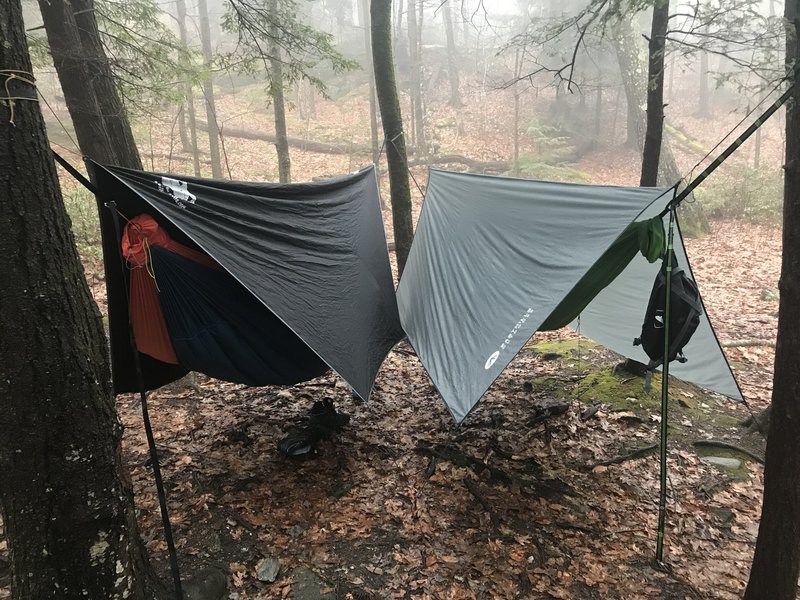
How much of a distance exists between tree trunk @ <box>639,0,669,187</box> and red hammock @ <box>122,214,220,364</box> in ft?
12.1

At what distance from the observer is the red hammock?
8.38 ft

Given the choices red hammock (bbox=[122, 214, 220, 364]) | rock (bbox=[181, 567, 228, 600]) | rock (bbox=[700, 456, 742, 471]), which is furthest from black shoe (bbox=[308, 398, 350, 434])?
rock (bbox=[700, 456, 742, 471])

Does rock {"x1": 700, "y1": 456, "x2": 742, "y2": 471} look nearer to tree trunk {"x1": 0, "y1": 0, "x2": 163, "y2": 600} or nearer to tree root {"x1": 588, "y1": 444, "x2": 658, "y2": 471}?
tree root {"x1": 588, "y1": 444, "x2": 658, "y2": 471}

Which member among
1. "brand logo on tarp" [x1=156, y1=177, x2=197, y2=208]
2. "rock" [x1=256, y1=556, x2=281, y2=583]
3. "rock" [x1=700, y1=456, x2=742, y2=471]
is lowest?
"rock" [x1=700, y1=456, x2=742, y2=471]

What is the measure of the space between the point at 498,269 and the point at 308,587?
2.12 metres

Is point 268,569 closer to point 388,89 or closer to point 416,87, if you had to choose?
point 388,89

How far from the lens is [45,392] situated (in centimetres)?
148

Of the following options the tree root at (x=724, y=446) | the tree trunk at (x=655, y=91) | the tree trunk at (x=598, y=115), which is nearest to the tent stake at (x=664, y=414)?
the tree root at (x=724, y=446)

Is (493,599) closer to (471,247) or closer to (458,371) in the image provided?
(458,371)

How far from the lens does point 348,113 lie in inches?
619

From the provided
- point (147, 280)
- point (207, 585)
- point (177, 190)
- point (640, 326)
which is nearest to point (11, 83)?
point (177, 190)

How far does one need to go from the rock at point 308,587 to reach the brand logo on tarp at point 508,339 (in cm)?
134

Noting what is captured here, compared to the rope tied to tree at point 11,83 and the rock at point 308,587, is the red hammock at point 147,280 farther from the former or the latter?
the rock at point 308,587

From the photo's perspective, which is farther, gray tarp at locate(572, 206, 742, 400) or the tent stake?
gray tarp at locate(572, 206, 742, 400)
